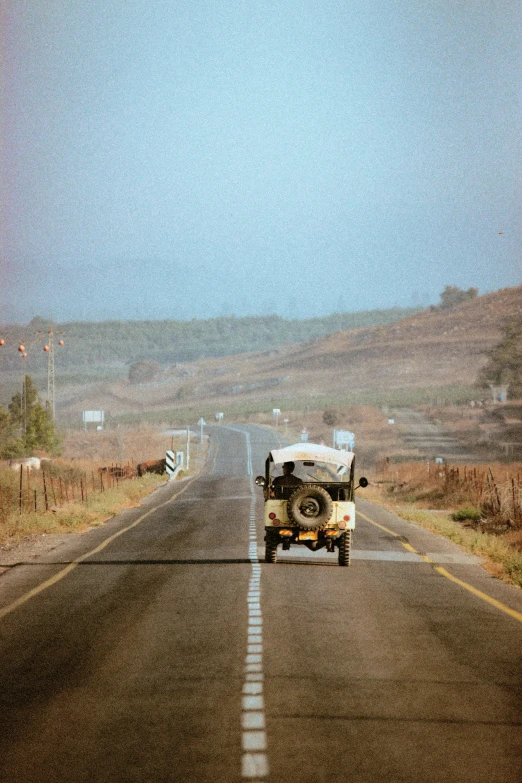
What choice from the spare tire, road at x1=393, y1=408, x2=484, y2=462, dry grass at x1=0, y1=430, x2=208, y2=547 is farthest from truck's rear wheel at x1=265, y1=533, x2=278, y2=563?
road at x1=393, y1=408, x2=484, y2=462

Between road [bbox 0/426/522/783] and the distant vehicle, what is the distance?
1.72 feet

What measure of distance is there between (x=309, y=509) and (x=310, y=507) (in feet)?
0.13

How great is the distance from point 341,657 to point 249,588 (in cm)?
548

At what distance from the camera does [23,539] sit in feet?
82.8

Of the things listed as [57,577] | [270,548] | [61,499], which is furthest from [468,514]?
[57,577]

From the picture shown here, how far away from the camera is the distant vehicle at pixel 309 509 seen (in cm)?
1867

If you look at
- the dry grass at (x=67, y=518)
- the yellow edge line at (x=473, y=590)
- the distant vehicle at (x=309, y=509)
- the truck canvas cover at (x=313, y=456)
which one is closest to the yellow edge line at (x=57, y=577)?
the dry grass at (x=67, y=518)

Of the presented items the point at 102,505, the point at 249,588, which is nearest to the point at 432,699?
the point at 249,588

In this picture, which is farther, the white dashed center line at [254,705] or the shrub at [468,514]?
the shrub at [468,514]

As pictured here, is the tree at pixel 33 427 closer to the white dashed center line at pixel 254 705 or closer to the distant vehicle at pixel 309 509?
the distant vehicle at pixel 309 509

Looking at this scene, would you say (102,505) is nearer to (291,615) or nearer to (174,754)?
(291,615)

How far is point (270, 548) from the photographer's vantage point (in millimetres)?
19469

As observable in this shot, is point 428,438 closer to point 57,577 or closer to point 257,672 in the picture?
point 57,577

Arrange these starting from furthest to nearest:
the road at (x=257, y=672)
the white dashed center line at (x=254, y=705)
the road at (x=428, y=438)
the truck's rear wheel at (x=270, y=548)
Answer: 1. the road at (x=428, y=438)
2. the truck's rear wheel at (x=270, y=548)
3. the road at (x=257, y=672)
4. the white dashed center line at (x=254, y=705)
